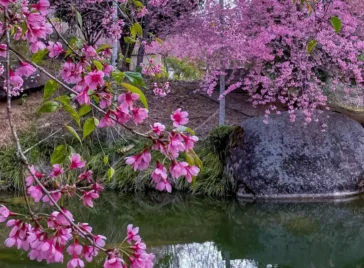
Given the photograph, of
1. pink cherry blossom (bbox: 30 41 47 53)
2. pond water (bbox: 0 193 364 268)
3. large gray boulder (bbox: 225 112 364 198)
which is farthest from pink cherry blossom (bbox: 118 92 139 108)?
large gray boulder (bbox: 225 112 364 198)

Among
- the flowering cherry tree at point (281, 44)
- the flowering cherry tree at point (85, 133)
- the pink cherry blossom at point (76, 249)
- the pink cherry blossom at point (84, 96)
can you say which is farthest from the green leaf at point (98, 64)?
the flowering cherry tree at point (281, 44)

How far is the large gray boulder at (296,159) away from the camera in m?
5.73

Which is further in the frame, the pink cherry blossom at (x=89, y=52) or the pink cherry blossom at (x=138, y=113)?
the pink cherry blossom at (x=89, y=52)

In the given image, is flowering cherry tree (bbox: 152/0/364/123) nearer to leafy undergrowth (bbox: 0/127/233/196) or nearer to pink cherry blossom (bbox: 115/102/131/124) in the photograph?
leafy undergrowth (bbox: 0/127/233/196)

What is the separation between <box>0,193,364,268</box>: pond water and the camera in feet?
12.8

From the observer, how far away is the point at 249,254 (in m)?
4.08

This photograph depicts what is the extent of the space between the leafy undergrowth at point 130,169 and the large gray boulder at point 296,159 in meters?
0.19

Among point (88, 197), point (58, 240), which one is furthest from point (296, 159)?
point (58, 240)

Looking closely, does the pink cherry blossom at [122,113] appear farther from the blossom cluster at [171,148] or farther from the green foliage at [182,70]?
the green foliage at [182,70]

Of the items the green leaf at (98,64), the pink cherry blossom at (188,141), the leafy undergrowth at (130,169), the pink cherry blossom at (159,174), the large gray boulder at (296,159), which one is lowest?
the leafy undergrowth at (130,169)

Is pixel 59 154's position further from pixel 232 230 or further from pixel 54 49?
pixel 232 230

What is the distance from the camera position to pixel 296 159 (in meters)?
5.84

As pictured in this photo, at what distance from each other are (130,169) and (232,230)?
76.8 inches

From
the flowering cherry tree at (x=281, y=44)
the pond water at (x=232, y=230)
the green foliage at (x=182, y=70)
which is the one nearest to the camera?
the pond water at (x=232, y=230)
